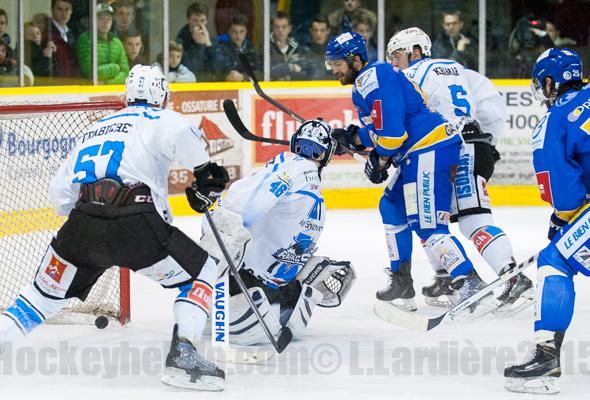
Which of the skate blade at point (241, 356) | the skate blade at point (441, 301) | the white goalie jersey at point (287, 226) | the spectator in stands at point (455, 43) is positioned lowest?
the skate blade at point (441, 301)

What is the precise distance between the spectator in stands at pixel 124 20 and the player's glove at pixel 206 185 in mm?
4871

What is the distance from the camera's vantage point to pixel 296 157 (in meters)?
4.65

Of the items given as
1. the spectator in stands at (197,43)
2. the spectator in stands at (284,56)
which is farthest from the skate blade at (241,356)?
the spectator in stands at (284,56)

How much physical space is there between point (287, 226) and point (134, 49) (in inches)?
175

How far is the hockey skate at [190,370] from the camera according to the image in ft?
13.1

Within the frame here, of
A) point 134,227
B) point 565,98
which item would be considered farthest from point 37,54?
point 565,98

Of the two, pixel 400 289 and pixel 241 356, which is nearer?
pixel 241 356

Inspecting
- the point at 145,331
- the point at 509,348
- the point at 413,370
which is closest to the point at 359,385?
the point at 413,370

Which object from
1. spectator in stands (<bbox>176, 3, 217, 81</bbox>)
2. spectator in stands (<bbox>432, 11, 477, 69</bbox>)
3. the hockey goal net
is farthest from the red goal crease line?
spectator in stands (<bbox>432, 11, 477, 69</bbox>)

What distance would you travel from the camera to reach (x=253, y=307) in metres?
4.48

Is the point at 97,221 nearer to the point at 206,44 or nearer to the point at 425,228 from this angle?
the point at 425,228

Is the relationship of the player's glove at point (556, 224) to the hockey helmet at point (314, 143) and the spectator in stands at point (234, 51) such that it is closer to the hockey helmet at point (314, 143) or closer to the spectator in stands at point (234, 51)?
the hockey helmet at point (314, 143)

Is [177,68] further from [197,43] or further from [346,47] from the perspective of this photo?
[346,47]

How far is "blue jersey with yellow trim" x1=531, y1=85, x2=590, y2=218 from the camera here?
3.96m
